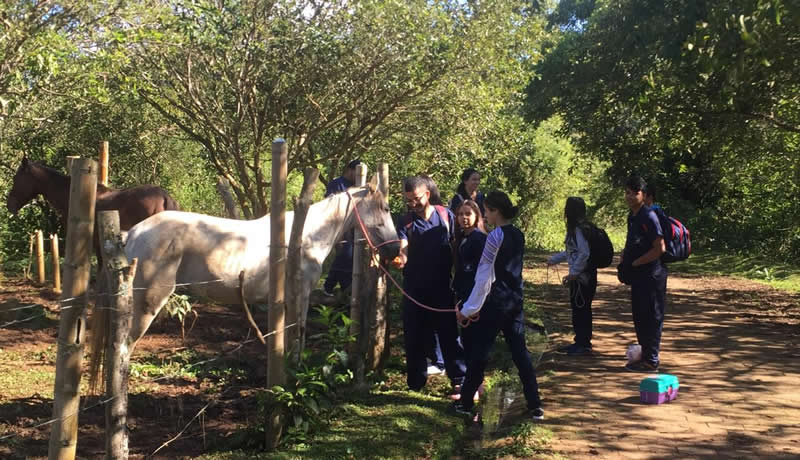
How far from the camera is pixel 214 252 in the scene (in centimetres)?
616

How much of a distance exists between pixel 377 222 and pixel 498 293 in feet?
5.14

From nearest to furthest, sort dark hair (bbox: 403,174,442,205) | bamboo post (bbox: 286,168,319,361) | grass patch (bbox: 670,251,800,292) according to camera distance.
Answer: bamboo post (bbox: 286,168,319,361) → dark hair (bbox: 403,174,442,205) → grass patch (bbox: 670,251,800,292)

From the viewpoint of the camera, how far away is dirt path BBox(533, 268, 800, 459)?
538 centimetres

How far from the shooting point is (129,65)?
1109 centimetres

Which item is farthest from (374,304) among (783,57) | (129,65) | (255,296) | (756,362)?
(129,65)

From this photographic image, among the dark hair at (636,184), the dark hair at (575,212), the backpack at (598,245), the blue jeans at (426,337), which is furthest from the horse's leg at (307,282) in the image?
the dark hair at (636,184)

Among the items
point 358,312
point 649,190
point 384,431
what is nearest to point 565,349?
point 649,190

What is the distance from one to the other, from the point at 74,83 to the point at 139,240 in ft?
17.0

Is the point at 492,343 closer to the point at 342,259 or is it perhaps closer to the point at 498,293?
the point at 498,293

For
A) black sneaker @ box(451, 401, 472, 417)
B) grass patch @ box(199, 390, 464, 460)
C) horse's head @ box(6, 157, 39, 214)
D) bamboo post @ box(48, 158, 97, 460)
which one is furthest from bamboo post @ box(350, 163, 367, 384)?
horse's head @ box(6, 157, 39, 214)

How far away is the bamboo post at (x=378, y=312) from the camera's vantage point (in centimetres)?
656

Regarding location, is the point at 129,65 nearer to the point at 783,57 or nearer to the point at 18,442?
the point at 18,442

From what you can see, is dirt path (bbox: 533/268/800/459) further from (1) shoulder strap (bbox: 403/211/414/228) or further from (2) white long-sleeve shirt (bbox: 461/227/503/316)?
(1) shoulder strap (bbox: 403/211/414/228)

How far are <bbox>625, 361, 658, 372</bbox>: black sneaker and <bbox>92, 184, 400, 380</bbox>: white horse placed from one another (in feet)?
9.20
